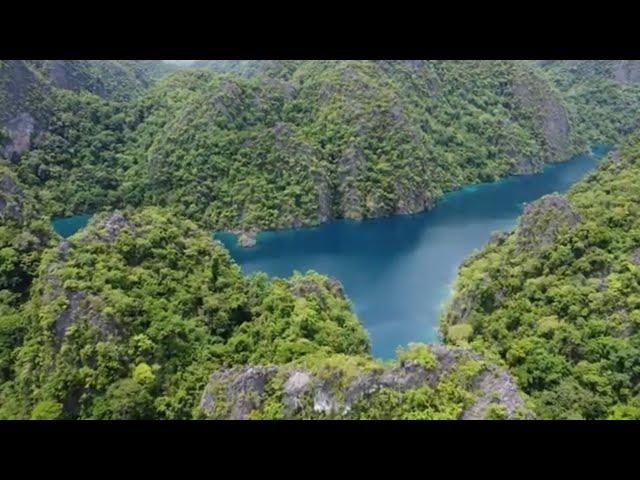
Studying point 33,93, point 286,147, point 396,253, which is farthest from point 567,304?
point 33,93

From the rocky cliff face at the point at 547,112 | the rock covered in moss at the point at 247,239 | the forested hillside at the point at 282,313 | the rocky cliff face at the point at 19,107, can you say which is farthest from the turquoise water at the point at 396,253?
the rocky cliff face at the point at 547,112

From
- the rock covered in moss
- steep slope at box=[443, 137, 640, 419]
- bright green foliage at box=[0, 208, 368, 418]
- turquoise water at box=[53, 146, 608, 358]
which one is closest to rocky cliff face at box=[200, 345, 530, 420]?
bright green foliage at box=[0, 208, 368, 418]

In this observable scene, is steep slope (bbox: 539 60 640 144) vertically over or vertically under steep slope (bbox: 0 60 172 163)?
over

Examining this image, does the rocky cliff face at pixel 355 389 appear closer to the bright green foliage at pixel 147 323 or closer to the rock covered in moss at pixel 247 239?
the bright green foliage at pixel 147 323

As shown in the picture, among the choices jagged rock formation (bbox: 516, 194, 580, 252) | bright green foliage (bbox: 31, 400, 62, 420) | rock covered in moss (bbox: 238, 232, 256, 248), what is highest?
rock covered in moss (bbox: 238, 232, 256, 248)

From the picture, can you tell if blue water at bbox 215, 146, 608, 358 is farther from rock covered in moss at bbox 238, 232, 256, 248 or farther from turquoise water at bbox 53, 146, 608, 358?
rock covered in moss at bbox 238, 232, 256, 248
